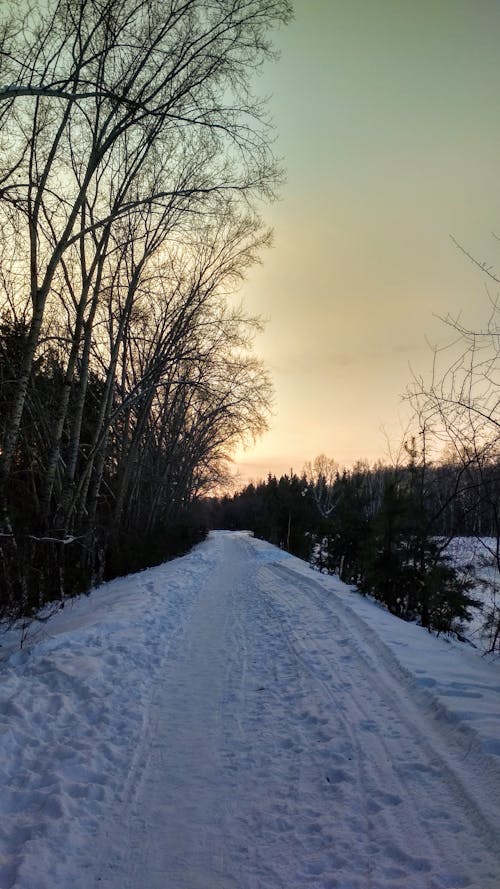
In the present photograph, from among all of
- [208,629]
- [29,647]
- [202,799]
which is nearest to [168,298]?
[208,629]

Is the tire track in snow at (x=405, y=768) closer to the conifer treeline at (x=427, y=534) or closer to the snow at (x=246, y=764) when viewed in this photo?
the snow at (x=246, y=764)

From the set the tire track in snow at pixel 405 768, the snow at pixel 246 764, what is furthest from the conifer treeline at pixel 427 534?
the tire track in snow at pixel 405 768

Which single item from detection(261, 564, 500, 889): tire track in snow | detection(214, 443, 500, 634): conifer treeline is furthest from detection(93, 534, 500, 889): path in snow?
detection(214, 443, 500, 634): conifer treeline

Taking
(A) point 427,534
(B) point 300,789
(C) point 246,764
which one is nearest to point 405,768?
(B) point 300,789

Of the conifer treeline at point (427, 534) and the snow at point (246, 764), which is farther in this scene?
the conifer treeline at point (427, 534)

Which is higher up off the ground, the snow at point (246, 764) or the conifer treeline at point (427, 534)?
the conifer treeline at point (427, 534)

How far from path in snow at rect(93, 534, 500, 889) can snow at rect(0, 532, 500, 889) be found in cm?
1

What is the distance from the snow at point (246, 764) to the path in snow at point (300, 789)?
12 millimetres

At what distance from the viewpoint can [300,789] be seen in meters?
3.17

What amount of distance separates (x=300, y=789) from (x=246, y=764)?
1.66ft

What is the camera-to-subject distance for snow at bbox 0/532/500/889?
8.07 ft

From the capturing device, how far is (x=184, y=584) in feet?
39.5

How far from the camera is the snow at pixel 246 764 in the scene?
96.9 inches

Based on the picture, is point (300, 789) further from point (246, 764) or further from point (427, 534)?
point (427, 534)
